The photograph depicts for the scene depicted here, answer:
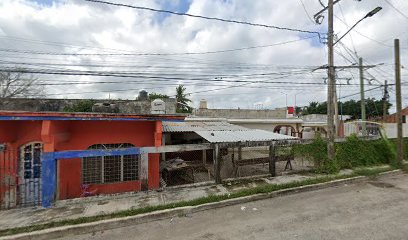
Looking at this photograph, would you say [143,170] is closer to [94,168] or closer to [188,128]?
[94,168]

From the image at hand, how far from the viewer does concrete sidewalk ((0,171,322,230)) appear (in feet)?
21.0

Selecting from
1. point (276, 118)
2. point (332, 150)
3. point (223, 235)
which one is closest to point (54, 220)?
point (223, 235)

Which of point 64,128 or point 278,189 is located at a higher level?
point 64,128

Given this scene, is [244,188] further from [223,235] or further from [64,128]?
[64,128]

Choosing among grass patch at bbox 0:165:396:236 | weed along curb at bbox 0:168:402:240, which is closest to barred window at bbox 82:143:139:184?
grass patch at bbox 0:165:396:236

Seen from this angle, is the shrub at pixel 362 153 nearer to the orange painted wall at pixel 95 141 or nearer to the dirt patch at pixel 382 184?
the dirt patch at pixel 382 184

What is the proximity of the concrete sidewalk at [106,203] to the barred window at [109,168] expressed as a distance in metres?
1.65

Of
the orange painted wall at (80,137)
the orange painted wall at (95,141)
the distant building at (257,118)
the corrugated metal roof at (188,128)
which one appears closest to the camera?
the orange painted wall at (80,137)

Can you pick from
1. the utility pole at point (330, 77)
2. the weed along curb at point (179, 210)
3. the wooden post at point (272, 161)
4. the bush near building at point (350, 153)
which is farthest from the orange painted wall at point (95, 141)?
the utility pole at point (330, 77)

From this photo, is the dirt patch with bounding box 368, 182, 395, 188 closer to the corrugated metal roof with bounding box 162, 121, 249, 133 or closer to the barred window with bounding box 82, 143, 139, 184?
the corrugated metal roof with bounding box 162, 121, 249, 133

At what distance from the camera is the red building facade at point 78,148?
804 cm

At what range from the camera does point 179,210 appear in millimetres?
7012

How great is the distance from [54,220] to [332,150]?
35.6ft

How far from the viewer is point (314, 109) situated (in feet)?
221
